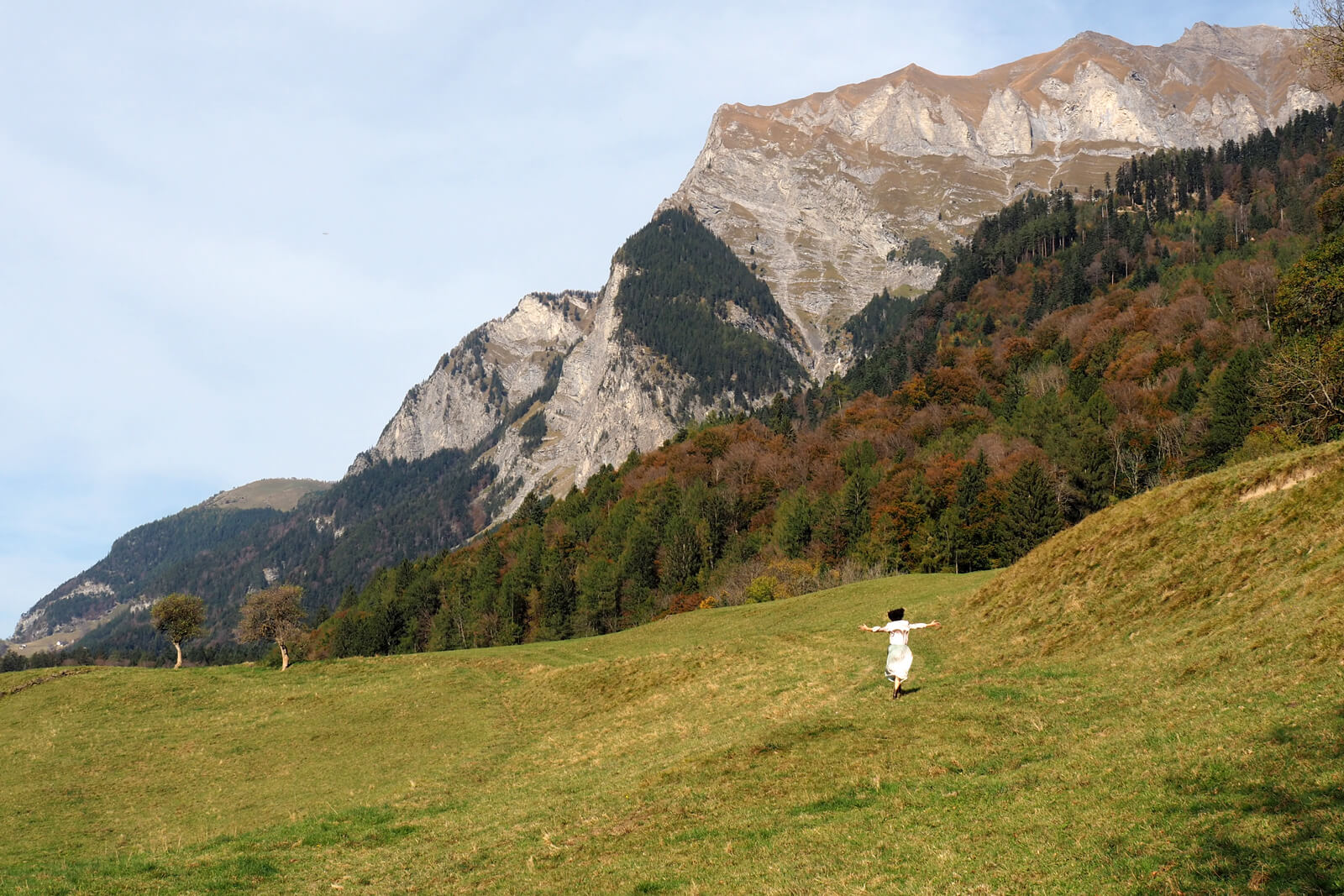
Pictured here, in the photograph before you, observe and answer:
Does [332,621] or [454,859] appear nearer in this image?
[454,859]

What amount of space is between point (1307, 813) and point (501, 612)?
4959 inches

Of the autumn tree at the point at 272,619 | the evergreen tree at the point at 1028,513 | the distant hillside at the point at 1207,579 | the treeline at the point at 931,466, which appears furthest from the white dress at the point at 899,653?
the evergreen tree at the point at 1028,513

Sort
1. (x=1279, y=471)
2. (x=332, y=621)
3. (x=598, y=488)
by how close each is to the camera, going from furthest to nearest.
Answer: (x=598, y=488) < (x=332, y=621) < (x=1279, y=471)

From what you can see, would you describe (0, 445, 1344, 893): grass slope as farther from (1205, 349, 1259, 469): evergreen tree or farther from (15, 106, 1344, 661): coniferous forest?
(1205, 349, 1259, 469): evergreen tree

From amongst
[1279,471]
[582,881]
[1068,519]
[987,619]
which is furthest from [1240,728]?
[1068,519]

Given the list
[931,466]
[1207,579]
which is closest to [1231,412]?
[931,466]

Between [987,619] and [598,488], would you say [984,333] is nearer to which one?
[598,488]

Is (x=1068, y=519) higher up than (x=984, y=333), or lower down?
lower down

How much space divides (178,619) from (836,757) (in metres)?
67.0

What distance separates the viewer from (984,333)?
7500 inches

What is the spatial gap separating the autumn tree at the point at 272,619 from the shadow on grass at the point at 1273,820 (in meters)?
61.7

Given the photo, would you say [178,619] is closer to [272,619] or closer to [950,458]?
[272,619]

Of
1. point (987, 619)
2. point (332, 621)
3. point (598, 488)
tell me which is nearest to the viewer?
point (987, 619)

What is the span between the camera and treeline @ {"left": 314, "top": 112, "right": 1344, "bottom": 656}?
9756 centimetres
